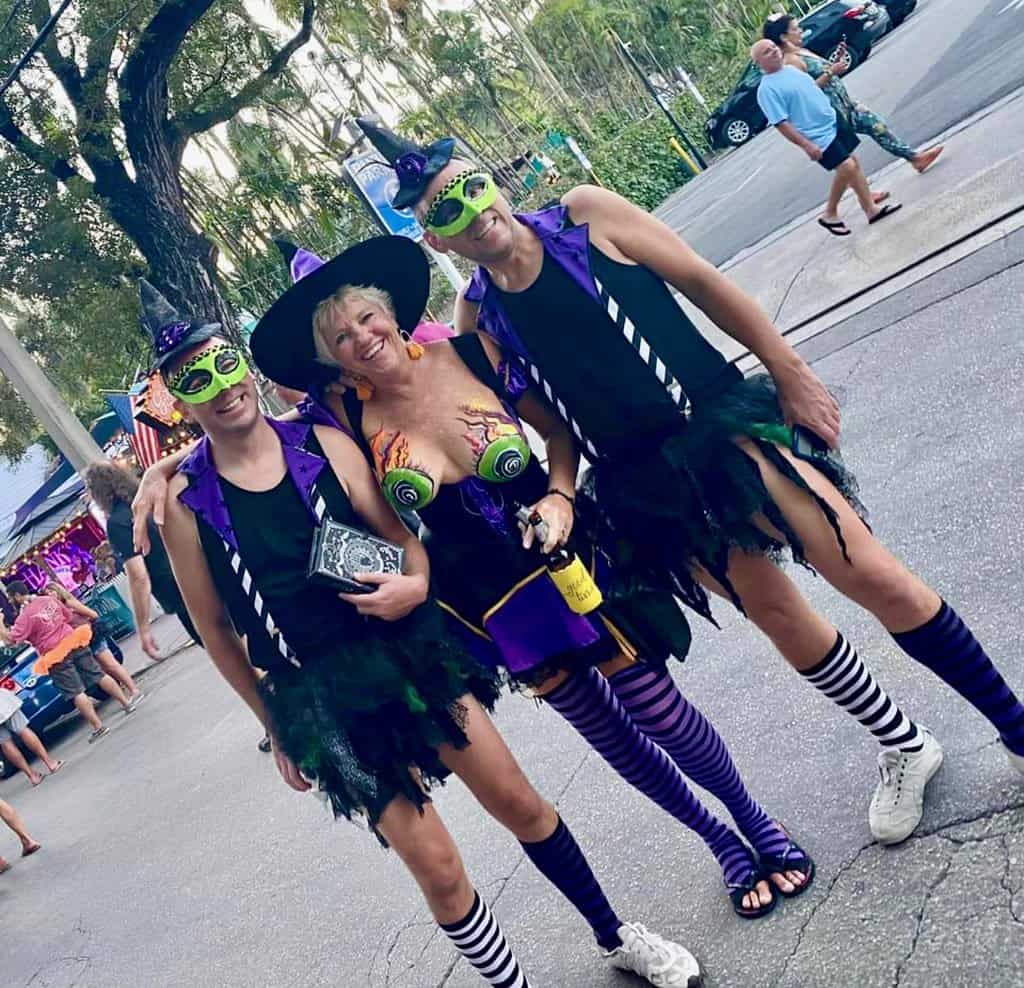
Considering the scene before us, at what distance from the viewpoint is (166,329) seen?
8.91 feet

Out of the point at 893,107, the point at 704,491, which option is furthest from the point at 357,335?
the point at 893,107

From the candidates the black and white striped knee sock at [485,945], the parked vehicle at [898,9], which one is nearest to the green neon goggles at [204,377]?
the black and white striped knee sock at [485,945]

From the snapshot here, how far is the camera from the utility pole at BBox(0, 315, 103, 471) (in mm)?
12680

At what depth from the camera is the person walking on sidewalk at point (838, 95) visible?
8320mm

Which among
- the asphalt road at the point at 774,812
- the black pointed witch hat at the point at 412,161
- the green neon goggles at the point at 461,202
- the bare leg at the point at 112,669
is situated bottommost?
the asphalt road at the point at 774,812

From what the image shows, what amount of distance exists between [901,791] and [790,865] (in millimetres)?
358

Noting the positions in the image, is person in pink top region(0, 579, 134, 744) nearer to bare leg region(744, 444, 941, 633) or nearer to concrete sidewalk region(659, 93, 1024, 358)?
concrete sidewalk region(659, 93, 1024, 358)

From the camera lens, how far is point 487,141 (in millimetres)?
37594

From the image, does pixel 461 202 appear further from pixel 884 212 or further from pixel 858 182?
pixel 884 212

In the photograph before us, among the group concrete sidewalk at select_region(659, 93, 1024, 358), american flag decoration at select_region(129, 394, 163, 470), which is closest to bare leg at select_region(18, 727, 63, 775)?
american flag decoration at select_region(129, 394, 163, 470)

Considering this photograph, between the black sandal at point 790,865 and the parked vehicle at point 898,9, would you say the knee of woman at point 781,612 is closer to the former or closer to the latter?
the black sandal at point 790,865

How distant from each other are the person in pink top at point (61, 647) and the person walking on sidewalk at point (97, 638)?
0.32ft

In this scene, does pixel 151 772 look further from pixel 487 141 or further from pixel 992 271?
pixel 487 141

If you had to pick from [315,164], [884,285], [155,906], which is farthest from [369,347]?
[315,164]
